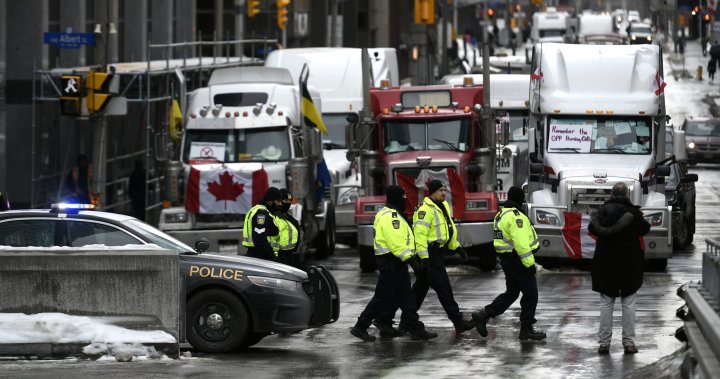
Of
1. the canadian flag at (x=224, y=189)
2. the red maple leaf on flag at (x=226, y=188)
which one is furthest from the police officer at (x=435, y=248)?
the red maple leaf on flag at (x=226, y=188)

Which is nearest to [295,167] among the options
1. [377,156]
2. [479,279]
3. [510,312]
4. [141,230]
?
[377,156]

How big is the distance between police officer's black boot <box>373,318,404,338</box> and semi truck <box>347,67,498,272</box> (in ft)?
24.7

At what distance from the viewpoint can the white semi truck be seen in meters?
25.0

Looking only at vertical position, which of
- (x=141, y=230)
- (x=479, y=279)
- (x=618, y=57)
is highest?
(x=618, y=57)

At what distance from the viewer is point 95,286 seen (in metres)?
15.5

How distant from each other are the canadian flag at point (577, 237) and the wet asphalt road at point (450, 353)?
266cm

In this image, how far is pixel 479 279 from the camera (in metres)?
24.6

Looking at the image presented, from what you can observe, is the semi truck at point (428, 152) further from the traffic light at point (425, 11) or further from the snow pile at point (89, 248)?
the traffic light at point (425, 11)

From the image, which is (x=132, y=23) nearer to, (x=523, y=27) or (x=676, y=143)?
(x=676, y=143)

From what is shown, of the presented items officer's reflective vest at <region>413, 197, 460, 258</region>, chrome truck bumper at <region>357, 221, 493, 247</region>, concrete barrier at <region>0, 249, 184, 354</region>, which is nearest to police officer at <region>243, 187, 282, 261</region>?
officer's reflective vest at <region>413, 197, 460, 258</region>

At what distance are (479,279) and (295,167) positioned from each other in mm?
3804

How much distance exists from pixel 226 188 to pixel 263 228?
7245 millimetres

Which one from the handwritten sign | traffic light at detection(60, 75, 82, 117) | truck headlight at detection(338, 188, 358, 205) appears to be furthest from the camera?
truck headlight at detection(338, 188, 358, 205)

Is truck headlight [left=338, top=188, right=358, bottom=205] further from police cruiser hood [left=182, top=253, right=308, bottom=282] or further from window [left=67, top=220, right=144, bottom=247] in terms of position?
window [left=67, top=220, right=144, bottom=247]
